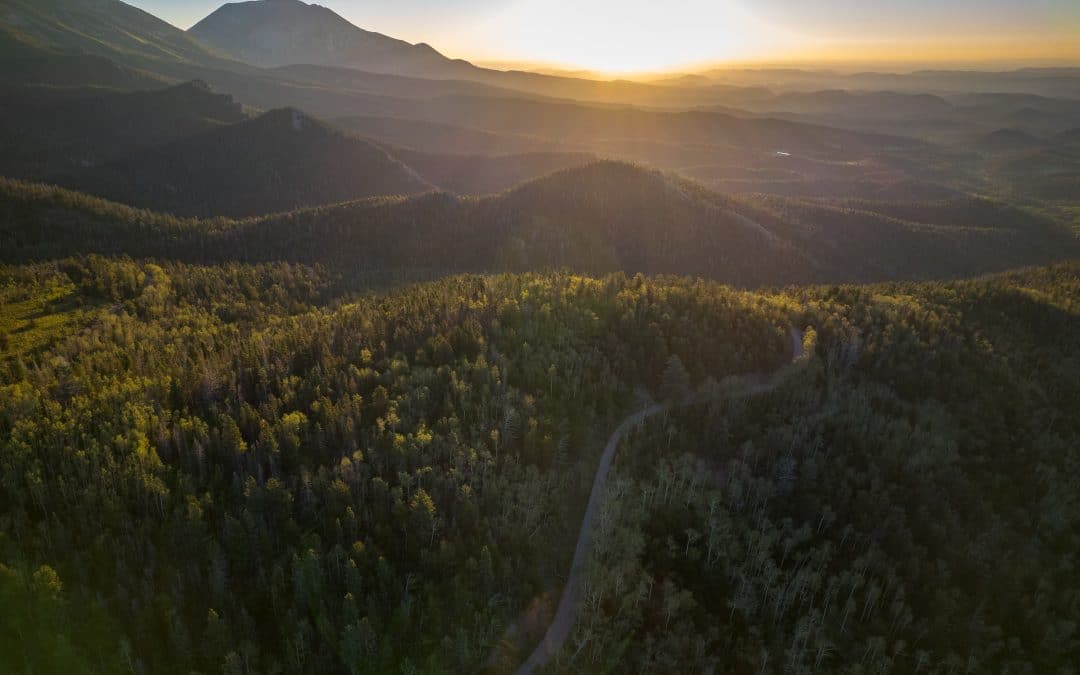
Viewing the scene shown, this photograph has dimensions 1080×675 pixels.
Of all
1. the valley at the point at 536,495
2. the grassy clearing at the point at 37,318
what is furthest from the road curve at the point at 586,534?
the grassy clearing at the point at 37,318

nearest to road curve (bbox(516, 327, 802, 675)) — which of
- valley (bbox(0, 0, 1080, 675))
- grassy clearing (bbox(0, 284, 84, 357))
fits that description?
valley (bbox(0, 0, 1080, 675))

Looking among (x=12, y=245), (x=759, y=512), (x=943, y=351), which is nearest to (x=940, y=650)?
(x=759, y=512)

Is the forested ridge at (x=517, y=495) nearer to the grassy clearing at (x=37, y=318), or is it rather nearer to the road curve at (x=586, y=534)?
the grassy clearing at (x=37, y=318)

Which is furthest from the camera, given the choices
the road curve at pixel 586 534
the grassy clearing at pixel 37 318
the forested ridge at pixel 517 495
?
the grassy clearing at pixel 37 318

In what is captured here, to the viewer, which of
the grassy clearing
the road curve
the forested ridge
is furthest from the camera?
the grassy clearing

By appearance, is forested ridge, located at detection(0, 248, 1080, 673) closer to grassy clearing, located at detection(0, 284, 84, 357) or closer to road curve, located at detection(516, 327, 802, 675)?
grassy clearing, located at detection(0, 284, 84, 357)

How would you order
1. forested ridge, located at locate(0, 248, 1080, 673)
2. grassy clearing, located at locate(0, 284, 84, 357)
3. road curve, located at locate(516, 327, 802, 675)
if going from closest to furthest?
forested ridge, located at locate(0, 248, 1080, 673) → road curve, located at locate(516, 327, 802, 675) → grassy clearing, located at locate(0, 284, 84, 357)
